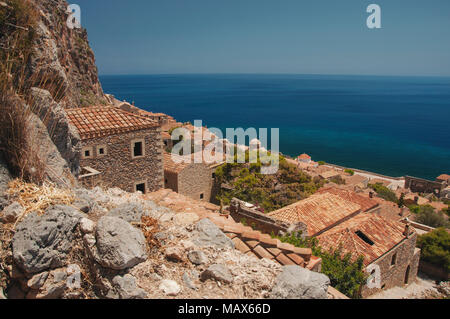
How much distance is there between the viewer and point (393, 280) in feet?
54.9

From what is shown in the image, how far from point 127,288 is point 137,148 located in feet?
35.8

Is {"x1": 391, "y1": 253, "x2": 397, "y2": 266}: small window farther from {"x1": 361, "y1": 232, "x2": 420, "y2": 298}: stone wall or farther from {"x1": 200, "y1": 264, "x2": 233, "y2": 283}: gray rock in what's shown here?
{"x1": 200, "y1": 264, "x2": 233, "y2": 283}: gray rock

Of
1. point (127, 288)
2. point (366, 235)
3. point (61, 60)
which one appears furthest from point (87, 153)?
point (61, 60)

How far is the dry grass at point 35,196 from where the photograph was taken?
438 centimetres

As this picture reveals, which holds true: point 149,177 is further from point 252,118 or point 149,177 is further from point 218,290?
point 252,118

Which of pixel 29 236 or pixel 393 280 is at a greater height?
pixel 29 236

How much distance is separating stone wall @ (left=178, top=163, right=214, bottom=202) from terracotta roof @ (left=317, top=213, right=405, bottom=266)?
8.23 m

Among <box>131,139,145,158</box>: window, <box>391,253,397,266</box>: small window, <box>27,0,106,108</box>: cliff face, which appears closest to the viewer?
<box>27,0,106,108</box>: cliff face

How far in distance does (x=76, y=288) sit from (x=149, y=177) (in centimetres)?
1095

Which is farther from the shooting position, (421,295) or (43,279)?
(421,295)

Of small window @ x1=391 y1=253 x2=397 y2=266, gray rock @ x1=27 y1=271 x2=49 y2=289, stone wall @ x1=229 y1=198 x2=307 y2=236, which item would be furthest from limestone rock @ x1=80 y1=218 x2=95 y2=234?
small window @ x1=391 y1=253 x2=397 y2=266

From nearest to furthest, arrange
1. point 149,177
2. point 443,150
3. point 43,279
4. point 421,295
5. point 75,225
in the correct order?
point 43,279
point 75,225
point 149,177
point 421,295
point 443,150

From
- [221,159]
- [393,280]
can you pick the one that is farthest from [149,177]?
[393,280]

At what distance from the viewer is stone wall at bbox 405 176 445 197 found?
1939 inches
